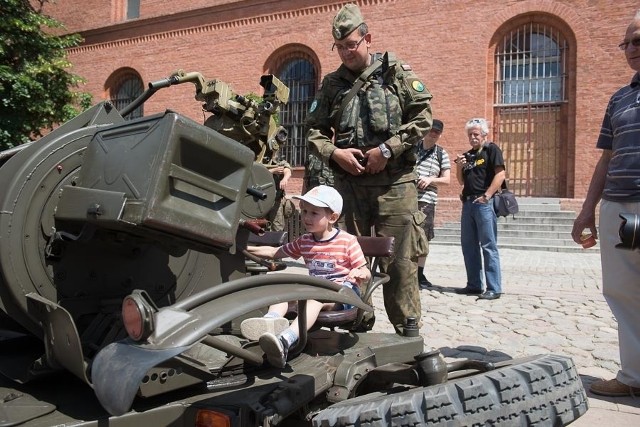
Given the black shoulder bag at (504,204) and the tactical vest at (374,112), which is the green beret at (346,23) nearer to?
the tactical vest at (374,112)

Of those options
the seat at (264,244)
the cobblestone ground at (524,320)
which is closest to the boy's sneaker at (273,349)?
the seat at (264,244)

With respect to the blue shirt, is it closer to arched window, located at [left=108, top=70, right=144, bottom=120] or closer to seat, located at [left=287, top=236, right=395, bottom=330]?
seat, located at [left=287, top=236, right=395, bottom=330]

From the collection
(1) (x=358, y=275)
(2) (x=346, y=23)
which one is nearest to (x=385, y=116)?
(2) (x=346, y=23)

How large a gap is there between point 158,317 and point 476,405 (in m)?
1.04

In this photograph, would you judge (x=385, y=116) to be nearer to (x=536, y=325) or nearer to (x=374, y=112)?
(x=374, y=112)

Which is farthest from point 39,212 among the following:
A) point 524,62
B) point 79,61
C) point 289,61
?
point 79,61

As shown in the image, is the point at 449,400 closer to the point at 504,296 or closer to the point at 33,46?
the point at 504,296

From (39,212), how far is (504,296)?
19.3 ft

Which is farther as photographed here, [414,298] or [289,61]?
[289,61]

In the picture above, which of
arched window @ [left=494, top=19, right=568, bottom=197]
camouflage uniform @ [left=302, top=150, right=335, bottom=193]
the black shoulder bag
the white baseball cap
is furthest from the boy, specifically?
arched window @ [left=494, top=19, right=568, bottom=197]

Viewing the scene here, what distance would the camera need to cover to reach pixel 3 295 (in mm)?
2070

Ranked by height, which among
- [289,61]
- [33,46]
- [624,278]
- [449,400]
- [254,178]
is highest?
[289,61]

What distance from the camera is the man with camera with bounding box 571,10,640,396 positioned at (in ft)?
10.7

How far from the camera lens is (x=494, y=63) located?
696 inches
